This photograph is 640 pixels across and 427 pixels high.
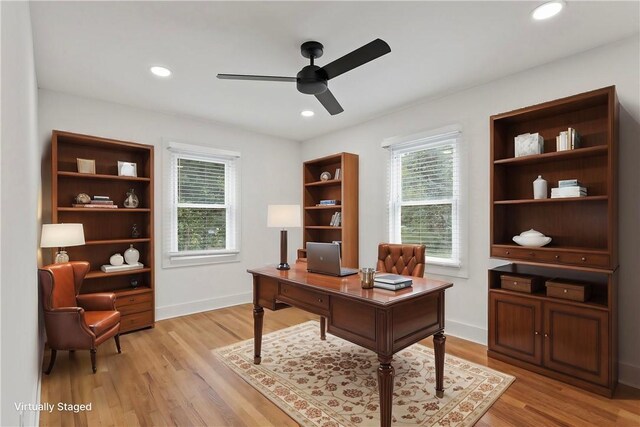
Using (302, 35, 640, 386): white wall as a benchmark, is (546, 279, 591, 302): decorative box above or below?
below

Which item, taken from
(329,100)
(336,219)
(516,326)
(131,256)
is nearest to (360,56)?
(329,100)

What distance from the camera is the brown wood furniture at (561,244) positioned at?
238 centimetres

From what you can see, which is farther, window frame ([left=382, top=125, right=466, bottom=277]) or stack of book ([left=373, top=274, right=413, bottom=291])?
window frame ([left=382, top=125, right=466, bottom=277])

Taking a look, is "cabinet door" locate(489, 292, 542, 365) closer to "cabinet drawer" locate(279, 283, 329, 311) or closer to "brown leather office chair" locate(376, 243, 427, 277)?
"brown leather office chair" locate(376, 243, 427, 277)

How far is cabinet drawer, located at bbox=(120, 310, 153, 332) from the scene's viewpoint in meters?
3.57

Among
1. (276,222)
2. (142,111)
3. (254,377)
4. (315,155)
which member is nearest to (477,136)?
(276,222)

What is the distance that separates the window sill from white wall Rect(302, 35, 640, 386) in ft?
6.42

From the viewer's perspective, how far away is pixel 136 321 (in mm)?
3668

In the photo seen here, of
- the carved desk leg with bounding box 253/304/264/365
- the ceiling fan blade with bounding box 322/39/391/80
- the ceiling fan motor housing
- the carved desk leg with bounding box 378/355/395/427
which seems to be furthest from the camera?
the carved desk leg with bounding box 253/304/264/365

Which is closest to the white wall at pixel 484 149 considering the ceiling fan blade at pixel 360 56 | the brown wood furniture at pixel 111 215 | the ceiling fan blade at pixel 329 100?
the ceiling fan blade at pixel 329 100

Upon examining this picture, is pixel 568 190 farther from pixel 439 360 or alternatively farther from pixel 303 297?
pixel 303 297

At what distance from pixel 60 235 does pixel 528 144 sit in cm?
423

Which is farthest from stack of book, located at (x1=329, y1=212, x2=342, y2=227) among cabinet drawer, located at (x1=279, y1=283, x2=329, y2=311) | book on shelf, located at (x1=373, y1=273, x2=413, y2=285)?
book on shelf, located at (x1=373, y1=273, x2=413, y2=285)

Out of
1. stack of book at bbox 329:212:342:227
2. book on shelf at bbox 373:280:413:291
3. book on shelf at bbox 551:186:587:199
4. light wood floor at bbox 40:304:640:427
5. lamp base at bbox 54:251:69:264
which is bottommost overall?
light wood floor at bbox 40:304:640:427
